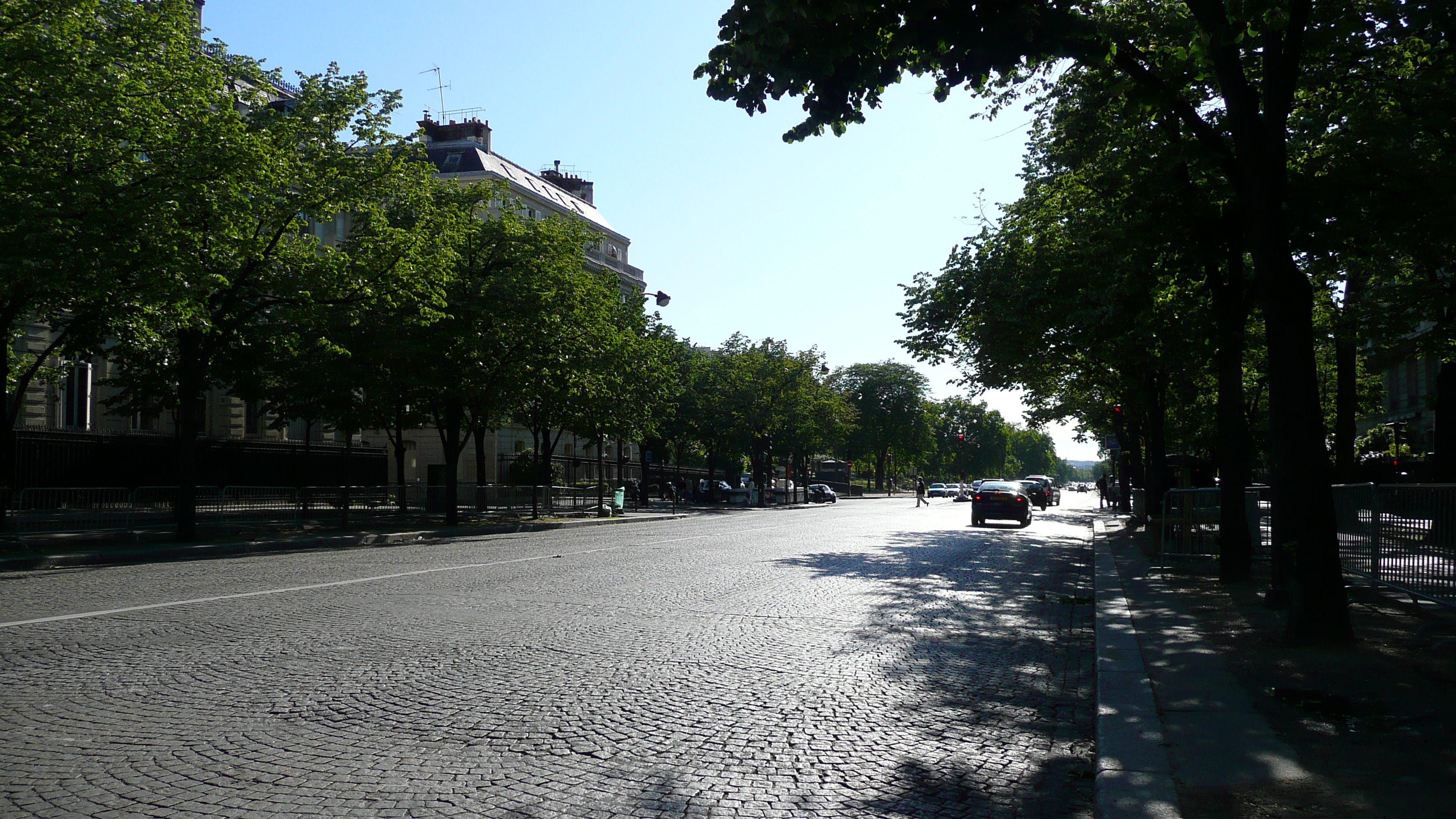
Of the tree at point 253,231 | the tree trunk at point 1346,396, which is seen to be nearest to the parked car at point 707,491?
the tree at point 253,231

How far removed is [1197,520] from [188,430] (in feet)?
64.0

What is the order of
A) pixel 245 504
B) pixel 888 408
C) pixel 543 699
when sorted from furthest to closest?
pixel 888 408, pixel 245 504, pixel 543 699

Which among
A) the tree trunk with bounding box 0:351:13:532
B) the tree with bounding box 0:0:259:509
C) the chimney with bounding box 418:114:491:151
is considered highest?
the chimney with bounding box 418:114:491:151

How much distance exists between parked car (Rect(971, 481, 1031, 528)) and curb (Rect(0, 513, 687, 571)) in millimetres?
12646

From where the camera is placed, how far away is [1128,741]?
4797mm

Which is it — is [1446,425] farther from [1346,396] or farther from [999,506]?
[999,506]

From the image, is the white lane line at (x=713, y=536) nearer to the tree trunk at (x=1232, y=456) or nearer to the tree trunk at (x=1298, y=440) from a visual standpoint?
the tree trunk at (x=1232, y=456)

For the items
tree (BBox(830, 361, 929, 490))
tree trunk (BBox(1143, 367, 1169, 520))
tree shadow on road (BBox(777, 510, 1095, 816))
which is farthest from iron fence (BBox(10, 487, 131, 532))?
tree (BBox(830, 361, 929, 490))

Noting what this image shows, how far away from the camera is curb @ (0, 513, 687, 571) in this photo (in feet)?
52.0

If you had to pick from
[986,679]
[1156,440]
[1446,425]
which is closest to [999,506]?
[1156,440]

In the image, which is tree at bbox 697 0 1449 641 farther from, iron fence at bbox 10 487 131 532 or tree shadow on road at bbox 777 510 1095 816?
iron fence at bbox 10 487 131 532

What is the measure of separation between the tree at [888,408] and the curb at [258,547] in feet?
241

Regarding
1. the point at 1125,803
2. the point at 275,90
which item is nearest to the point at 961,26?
the point at 1125,803

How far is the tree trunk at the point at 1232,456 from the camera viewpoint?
12.5 metres
